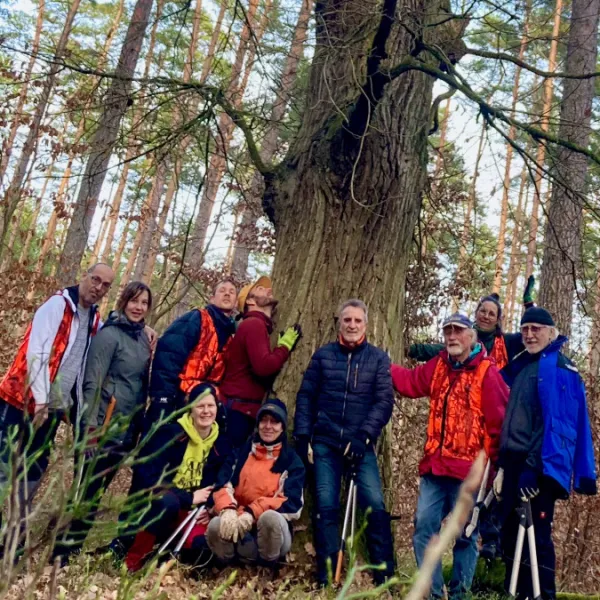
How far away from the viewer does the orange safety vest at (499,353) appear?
17.1ft

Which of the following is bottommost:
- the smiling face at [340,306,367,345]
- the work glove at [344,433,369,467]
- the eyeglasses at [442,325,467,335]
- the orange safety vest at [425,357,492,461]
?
the work glove at [344,433,369,467]

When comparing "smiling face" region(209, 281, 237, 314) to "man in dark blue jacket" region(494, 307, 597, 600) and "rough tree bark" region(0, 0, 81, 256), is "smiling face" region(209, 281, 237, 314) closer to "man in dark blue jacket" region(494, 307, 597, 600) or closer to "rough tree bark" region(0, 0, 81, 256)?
"rough tree bark" region(0, 0, 81, 256)

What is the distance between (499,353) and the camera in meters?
5.25

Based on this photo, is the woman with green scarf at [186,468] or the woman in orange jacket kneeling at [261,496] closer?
the woman in orange jacket kneeling at [261,496]

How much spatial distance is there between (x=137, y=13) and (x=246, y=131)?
688 cm

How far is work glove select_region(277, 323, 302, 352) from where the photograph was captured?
4746mm

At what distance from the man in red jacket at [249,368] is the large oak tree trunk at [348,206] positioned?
0.14 metres

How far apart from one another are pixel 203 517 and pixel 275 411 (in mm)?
887

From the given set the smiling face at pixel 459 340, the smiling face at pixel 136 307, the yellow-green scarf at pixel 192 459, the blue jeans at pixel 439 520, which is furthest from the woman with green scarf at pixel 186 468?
the smiling face at pixel 459 340

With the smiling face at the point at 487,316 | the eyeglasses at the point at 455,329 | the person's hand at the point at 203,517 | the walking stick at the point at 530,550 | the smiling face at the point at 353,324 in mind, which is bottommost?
the person's hand at the point at 203,517

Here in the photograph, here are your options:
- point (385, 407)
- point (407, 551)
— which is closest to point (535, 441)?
point (385, 407)

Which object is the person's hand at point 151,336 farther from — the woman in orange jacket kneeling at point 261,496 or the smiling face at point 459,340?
the smiling face at point 459,340

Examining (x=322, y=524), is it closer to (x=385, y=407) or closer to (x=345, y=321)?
(x=385, y=407)

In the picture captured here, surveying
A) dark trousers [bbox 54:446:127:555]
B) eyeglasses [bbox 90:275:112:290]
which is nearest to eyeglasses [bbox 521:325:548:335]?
dark trousers [bbox 54:446:127:555]
